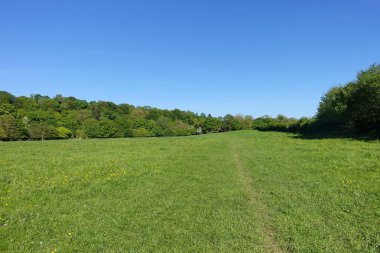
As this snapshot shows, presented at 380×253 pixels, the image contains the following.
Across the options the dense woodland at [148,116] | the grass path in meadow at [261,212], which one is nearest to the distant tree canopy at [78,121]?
the dense woodland at [148,116]

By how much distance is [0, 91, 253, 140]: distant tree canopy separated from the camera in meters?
83.1

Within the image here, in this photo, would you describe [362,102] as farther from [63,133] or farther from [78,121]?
[78,121]

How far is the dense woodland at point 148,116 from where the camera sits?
45.9 meters

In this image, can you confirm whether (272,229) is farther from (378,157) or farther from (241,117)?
(241,117)

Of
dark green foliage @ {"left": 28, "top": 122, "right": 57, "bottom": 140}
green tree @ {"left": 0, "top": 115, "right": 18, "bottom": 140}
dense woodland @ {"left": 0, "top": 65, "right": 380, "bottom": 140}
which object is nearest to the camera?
dense woodland @ {"left": 0, "top": 65, "right": 380, "bottom": 140}

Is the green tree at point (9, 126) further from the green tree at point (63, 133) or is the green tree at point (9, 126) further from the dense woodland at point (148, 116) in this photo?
the green tree at point (63, 133)

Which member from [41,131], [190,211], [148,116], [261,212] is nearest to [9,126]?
[41,131]

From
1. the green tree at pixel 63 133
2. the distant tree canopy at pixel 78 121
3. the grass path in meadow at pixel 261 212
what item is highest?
the distant tree canopy at pixel 78 121

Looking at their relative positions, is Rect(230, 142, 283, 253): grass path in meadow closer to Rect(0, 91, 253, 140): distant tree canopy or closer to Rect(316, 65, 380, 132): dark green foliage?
Rect(316, 65, 380, 132): dark green foliage

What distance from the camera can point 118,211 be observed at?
1085 centimetres

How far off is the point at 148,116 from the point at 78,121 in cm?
5029

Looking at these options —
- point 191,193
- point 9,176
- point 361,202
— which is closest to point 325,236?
point 361,202

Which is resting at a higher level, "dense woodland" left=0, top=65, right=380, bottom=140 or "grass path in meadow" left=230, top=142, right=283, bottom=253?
"dense woodland" left=0, top=65, right=380, bottom=140

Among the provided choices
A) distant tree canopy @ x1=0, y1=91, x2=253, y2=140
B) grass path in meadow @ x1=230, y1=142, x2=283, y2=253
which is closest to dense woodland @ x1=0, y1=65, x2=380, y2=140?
distant tree canopy @ x1=0, y1=91, x2=253, y2=140
